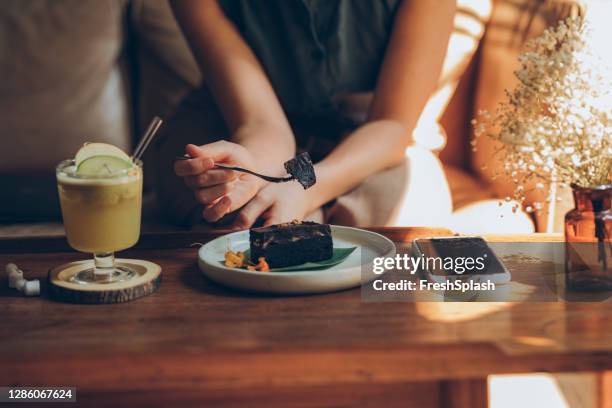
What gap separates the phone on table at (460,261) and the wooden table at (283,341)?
73mm

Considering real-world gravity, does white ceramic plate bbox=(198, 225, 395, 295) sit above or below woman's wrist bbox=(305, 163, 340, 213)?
below

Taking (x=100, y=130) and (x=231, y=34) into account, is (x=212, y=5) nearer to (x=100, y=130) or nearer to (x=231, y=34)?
(x=231, y=34)

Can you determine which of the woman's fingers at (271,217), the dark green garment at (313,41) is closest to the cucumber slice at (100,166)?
the woman's fingers at (271,217)

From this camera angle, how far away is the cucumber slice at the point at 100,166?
3.28 feet

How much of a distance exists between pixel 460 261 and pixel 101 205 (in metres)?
0.50

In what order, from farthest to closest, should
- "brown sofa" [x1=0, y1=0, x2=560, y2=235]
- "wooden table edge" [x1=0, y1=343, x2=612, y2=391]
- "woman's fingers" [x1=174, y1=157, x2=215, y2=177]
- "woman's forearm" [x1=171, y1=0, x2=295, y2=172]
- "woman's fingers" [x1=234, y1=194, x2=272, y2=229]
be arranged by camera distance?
"brown sofa" [x1=0, y1=0, x2=560, y2=235] < "woman's forearm" [x1=171, y1=0, x2=295, y2=172] < "woman's fingers" [x1=234, y1=194, x2=272, y2=229] < "woman's fingers" [x1=174, y1=157, x2=215, y2=177] < "wooden table edge" [x1=0, y1=343, x2=612, y2=391]

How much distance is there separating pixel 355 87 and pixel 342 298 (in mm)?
972

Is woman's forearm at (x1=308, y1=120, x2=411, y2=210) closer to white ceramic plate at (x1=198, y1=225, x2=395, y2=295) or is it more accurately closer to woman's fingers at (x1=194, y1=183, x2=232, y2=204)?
woman's fingers at (x1=194, y1=183, x2=232, y2=204)

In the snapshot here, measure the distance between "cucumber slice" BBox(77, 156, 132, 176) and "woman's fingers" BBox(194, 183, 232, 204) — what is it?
277 millimetres

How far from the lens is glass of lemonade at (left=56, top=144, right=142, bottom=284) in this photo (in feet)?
3.28

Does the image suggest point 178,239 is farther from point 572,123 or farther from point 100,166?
point 572,123

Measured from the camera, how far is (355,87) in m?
1.87

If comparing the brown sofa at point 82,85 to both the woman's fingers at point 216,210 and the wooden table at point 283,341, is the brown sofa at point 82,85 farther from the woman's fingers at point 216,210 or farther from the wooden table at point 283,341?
the wooden table at point 283,341

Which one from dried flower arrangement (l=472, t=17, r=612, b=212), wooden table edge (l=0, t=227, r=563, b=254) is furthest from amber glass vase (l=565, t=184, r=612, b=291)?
wooden table edge (l=0, t=227, r=563, b=254)
